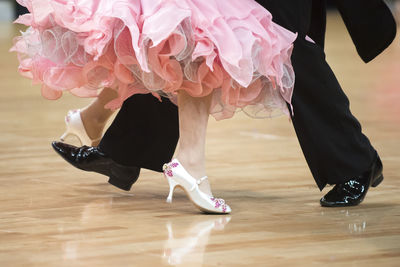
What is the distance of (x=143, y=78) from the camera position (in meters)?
2.47

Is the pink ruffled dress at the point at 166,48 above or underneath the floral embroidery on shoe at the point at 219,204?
above

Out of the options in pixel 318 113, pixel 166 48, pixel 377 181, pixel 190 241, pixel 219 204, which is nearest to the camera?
pixel 190 241

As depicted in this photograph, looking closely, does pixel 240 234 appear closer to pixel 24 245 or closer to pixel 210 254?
pixel 210 254

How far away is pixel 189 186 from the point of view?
2520 mm

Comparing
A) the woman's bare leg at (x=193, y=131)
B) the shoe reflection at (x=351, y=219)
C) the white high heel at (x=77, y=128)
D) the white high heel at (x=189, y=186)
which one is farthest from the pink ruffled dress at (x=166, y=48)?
the white high heel at (x=77, y=128)

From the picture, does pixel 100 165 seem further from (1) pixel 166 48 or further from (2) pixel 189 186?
(1) pixel 166 48

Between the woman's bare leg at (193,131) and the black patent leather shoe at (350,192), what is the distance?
1.22 feet

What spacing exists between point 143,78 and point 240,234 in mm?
483

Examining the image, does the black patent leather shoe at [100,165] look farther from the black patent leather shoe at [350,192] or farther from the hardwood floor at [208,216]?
the black patent leather shoe at [350,192]

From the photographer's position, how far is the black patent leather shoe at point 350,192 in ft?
8.88

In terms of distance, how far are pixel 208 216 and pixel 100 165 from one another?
53cm

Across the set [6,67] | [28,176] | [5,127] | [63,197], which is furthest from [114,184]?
[6,67]

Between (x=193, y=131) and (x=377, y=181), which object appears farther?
(x=377, y=181)

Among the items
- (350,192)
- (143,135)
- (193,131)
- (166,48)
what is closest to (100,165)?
(143,135)
